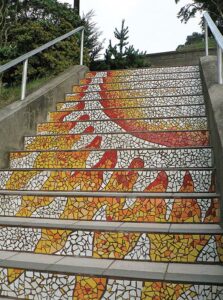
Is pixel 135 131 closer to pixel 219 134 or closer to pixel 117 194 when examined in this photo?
pixel 117 194

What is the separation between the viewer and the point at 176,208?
109 inches

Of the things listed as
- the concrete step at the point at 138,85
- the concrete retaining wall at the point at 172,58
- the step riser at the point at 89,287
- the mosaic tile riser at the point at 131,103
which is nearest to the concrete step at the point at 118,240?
the step riser at the point at 89,287

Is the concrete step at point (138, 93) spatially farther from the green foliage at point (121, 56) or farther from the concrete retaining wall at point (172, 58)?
the concrete retaining wall at point (172, 58)

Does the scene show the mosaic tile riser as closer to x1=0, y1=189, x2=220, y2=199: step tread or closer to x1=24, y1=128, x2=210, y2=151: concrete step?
x1=24, y1=128, x2=210, y2=151: concrete step

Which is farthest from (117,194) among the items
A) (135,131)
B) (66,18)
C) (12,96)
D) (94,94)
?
(66,18)

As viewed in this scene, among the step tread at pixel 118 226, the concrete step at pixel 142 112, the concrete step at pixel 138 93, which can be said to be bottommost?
the step tread at pixel 118 226

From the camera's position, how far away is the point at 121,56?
861cm

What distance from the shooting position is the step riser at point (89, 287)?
6.69ft

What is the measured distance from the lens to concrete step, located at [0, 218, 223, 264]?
2.39 m

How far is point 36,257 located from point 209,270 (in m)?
1.19

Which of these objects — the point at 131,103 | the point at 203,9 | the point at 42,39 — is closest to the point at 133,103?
the point at 131,103

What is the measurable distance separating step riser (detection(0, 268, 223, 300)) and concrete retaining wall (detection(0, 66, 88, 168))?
1.77 m

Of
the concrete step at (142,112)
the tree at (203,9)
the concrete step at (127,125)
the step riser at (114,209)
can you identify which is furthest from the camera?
the tree at (203,9)

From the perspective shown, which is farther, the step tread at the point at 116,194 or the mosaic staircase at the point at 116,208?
the step tread at the point at 116,194
